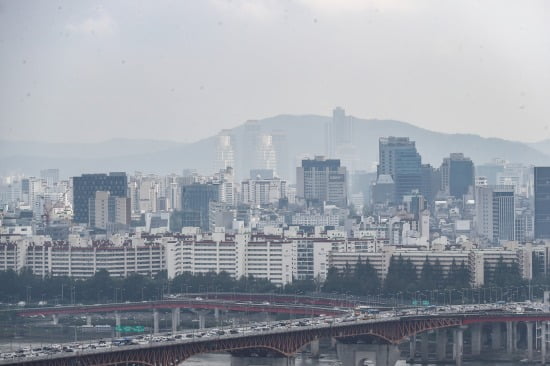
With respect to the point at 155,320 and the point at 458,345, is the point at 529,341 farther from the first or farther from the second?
the point at 155,320

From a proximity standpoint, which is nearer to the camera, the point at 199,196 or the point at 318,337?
the point at 318,337

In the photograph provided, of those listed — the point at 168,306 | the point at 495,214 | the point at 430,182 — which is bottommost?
the point at 168,306

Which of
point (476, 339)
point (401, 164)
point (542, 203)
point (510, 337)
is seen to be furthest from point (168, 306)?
point (401, 164)

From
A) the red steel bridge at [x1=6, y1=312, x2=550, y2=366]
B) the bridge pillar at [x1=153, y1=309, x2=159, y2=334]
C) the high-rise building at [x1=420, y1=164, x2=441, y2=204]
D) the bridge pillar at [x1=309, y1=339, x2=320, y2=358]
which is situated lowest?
the bridge pillar at [x1=309, y1=339, x2=320, y2=358]

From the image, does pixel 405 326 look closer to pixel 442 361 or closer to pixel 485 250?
pixel 442 361

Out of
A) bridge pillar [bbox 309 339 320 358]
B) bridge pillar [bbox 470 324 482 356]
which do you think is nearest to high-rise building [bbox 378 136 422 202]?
bridge pillar [bbox 470 324 482 356]

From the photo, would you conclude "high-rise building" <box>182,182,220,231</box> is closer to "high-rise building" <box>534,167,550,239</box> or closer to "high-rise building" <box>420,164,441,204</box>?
"high-rise building" <box>420,164,441,204</box>
